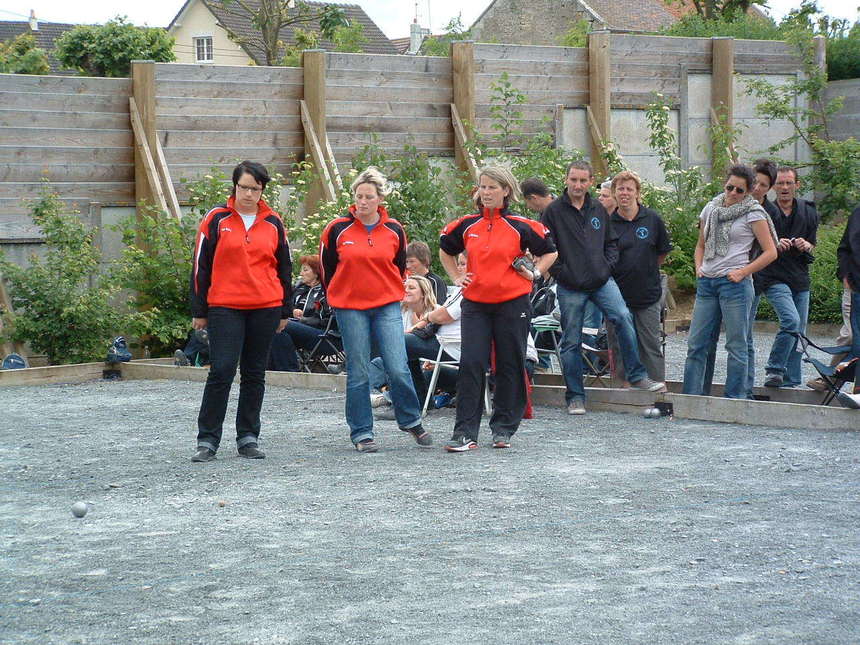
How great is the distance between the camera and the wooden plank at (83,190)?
1321 cm

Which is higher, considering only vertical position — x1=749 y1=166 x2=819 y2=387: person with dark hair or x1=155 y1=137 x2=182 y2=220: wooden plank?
x1=155 y1=137 x2=182 y2=220: wooden plank

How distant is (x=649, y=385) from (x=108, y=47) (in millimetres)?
23808

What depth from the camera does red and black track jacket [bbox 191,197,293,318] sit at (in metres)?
7.73

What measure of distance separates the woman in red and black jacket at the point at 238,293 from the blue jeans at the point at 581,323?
Answer: 2379mm

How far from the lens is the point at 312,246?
1316cm

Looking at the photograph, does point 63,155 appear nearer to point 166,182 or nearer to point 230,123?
point 166,182

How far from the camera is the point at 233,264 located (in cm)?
773

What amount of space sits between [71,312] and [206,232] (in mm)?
5076

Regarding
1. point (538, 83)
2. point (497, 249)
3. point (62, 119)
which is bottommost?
point (497, 249)

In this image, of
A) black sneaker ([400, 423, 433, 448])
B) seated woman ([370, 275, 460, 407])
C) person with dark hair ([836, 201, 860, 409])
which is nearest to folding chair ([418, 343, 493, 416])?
seated woman ([370, 275, 460, 407])

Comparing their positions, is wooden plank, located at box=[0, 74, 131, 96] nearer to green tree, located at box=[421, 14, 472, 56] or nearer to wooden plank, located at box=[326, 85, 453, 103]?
wooden plank, located at box=[326, 85, 453, 103]

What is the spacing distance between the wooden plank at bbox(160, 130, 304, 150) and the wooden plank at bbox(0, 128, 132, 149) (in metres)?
0.45

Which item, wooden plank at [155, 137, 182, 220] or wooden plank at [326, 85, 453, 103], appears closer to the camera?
wooden plank at [155, 137, 182, 220]

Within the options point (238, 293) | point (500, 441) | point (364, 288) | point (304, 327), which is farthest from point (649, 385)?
point (304, 327)
